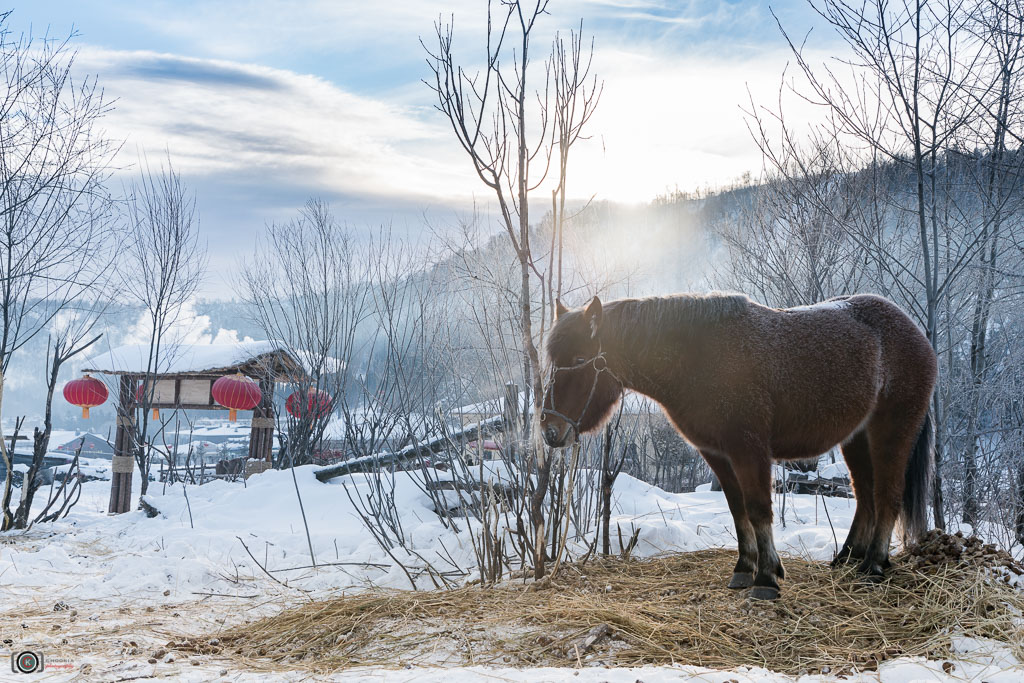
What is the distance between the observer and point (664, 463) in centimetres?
1609

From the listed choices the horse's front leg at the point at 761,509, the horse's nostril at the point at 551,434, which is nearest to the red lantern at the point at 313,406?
the horse's nostril at the point at 551,434

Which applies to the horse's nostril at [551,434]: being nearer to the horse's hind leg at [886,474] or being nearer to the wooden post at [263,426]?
A: the horse's hind leg at [886,474]

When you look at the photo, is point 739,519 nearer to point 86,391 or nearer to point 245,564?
point 245,564

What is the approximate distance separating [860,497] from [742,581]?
962 millimetres

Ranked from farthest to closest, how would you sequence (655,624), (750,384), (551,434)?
(551,434) < (750,384) < (655,624)

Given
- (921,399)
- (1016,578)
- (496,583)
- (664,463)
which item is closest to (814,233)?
A: (921,399)

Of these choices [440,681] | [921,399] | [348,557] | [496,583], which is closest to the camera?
[440,681]

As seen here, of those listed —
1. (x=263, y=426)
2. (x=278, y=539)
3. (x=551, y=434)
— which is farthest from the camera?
(x=263, y=426)

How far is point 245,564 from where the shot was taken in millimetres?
5637

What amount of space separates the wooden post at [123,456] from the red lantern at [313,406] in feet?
8.96

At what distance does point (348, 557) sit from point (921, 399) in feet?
13.5

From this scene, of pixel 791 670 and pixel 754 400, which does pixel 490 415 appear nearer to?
pixel 754 400

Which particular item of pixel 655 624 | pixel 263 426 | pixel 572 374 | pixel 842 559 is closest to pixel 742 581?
pixel 655 624

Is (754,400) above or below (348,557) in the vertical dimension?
above
